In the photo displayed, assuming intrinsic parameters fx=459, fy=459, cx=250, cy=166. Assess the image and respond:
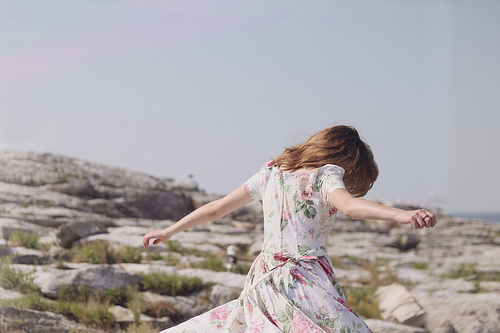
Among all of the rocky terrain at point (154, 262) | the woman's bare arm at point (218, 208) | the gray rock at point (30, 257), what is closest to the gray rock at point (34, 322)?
the rocky terrain at point (154, 262)

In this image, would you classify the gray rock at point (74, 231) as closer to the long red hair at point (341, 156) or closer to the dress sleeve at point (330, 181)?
the long red hair at point (341, 156)

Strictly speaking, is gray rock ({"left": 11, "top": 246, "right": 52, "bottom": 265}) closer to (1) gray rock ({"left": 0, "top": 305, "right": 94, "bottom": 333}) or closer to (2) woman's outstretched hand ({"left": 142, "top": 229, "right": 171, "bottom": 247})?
(1) gray rock ({"left": 0, "top": 305, "right": 94, "bottom": 333})

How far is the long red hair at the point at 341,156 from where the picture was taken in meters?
2.97

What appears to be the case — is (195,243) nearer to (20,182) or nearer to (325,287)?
(20,182)

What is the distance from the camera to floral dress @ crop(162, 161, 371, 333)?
108 inches

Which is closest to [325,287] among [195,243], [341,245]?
[195,243]

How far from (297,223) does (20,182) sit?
2199 cm

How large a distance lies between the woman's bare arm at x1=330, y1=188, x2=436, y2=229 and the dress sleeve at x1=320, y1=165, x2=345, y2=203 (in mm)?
49

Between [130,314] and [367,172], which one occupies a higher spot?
[367,172]

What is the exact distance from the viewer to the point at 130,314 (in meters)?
7.48

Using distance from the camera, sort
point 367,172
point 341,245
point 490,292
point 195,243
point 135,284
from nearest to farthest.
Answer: point 367,172
point 135,284
point 490,292
point 195,243
point 341,245

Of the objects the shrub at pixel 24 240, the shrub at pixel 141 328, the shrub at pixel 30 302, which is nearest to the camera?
the shrub at pixel 141 328

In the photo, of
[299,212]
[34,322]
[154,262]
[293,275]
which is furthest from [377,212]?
[154,262]

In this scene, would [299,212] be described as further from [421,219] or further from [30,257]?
[30,257]
